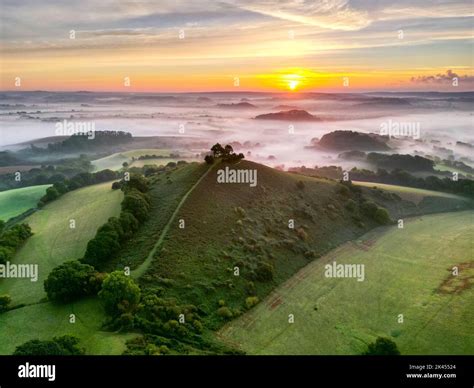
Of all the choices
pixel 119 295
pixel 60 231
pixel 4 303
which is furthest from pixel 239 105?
pixel 4 303

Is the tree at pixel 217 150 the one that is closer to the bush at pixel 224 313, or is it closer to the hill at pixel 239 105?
the hill at pixel 239 105

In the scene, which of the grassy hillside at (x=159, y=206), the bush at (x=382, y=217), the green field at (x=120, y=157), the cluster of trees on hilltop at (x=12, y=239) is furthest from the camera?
the green field at (x=120, y=157)

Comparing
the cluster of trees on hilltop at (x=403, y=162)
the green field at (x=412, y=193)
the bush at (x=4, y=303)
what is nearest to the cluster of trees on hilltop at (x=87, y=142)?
the cluster of trees on hilltop at (x=403, y=162)

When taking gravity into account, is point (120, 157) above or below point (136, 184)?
above

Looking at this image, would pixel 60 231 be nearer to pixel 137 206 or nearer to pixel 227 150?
pixel 137 206

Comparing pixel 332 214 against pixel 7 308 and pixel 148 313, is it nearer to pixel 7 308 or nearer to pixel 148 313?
pixel 148 313

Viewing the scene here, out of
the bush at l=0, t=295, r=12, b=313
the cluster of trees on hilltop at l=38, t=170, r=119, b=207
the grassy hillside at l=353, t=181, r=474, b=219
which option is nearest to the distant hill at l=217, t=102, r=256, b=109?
the cluster of trees on hilltop at l=38, t=170, r=119, b=207
